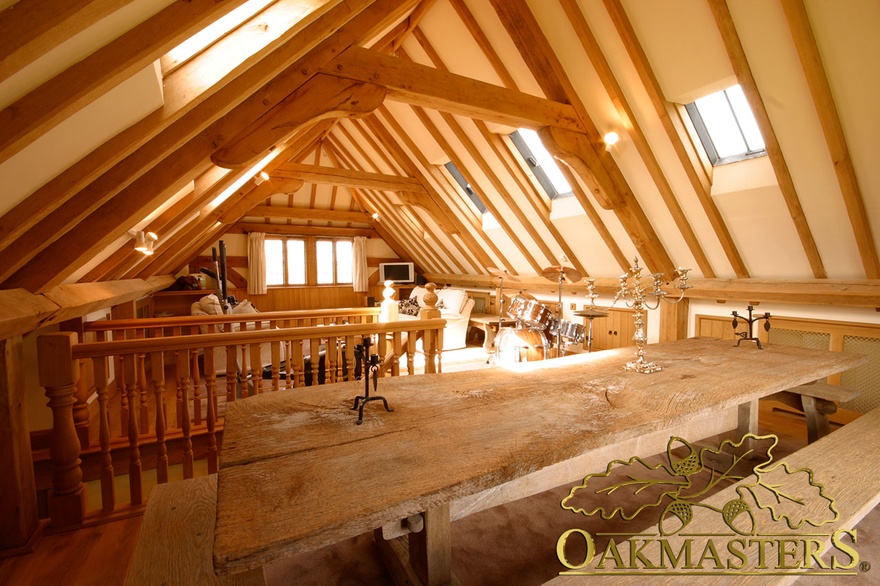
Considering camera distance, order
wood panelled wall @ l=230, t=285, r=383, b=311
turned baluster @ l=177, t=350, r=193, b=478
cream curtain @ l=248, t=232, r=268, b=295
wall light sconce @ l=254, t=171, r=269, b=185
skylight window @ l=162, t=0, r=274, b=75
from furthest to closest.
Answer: wood panelled wall @ l=230, t=285, r=383, b=311
cream curtain @ l=248, t=232, r=268, b=295
wall light sconce @ l=254, t=171, r=269, b=185
turned baluster @ l=177, t=350, r=193, b=478
skylight window @ l=162, t=0, r=274, b=75

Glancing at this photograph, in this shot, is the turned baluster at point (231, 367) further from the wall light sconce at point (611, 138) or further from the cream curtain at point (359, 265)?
the cream curtain at point (359, 265)

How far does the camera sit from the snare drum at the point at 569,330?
5066 millimetres

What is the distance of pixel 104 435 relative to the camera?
198 centimetres

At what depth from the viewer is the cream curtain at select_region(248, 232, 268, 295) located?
328 inches

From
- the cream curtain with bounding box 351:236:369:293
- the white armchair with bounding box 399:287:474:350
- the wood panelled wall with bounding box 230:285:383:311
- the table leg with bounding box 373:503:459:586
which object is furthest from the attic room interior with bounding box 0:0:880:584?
→ the cream curtain with bounding box 351:236:369:293

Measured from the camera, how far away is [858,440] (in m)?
1.59

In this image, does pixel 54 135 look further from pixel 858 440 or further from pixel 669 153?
pixel 669 153

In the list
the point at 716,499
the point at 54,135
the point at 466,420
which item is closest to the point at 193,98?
the point at 54,135

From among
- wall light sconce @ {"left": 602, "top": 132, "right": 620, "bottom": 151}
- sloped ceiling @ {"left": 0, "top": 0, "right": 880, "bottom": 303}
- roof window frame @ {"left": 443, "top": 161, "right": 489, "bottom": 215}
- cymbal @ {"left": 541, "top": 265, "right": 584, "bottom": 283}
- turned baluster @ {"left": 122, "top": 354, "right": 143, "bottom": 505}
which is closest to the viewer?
sloped ceiling @ {"left": 0, "top": 0, "right": 880, "bottom": 303}

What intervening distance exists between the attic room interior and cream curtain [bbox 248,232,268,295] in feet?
9.57

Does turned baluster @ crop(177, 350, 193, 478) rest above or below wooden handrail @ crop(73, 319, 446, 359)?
below

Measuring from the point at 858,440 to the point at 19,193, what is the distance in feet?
10.5

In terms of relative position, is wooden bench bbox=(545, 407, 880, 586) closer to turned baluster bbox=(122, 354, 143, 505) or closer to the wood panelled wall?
turned baluster bbox=(122, 354, 143, 505)

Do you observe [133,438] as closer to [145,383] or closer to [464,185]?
[145,383]
